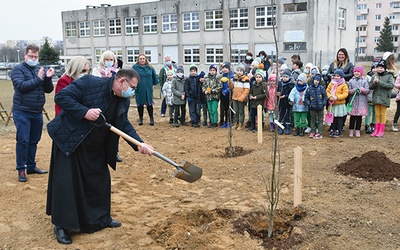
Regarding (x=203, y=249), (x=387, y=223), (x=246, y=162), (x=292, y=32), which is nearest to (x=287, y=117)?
(x=246, y=162)

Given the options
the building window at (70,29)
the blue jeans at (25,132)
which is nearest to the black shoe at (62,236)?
the blue jeans at (25,132)

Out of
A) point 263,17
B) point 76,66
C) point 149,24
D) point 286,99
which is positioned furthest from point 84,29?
point 76,66

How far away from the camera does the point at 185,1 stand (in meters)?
33.8

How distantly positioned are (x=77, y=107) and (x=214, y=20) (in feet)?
97.6

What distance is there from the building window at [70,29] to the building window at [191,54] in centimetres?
1491

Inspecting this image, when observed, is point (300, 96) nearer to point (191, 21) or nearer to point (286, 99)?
point (286, 99)

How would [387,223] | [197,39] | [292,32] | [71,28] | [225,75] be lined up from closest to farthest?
[387,223]
[225,75]
[292,32]
[197,39]
[71,28]

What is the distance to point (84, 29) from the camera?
4141 cm

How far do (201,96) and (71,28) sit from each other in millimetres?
35918

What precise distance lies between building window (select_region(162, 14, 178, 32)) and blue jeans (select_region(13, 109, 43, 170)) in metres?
29.6

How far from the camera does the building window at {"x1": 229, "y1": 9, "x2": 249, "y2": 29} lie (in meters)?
30.9

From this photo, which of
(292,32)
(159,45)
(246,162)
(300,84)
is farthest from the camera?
(159,45)

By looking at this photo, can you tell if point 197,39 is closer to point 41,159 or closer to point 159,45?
point 159,45

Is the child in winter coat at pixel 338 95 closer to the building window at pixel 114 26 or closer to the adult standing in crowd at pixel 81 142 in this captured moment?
the adult standing in crowd at pixel 81 142
